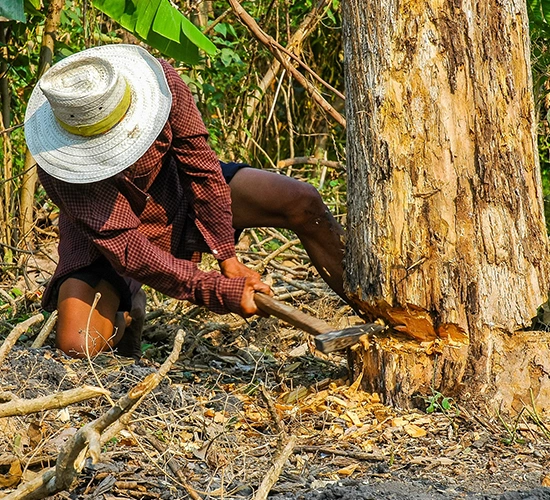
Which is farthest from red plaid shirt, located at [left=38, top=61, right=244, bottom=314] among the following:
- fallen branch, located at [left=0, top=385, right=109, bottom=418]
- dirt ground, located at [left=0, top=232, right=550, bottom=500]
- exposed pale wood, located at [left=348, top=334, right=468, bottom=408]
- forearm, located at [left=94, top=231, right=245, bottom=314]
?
fallen branch, located at [left=0, top=385, right=109, bottom=418]

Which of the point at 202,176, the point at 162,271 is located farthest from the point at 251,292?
the point at 202,176

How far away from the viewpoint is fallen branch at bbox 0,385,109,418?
2.14 metres

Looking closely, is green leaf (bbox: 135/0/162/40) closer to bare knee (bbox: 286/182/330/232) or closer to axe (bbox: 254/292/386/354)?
bare knee (bbox: 286/182/330/232)

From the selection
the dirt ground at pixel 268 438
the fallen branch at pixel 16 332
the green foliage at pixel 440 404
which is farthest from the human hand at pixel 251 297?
the fallen branch at pixel 16 332

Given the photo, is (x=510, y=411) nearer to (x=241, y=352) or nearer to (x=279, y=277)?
(x=241, y=352)

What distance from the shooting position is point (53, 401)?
2182mm

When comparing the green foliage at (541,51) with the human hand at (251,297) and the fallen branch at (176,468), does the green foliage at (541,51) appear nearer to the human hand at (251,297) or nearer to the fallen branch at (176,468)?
the human hand at (251,297)

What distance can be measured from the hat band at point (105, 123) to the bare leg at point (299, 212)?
75 cm

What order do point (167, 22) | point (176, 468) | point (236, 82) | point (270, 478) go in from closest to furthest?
1. point (270, 478)
2. point (176, 468)
3. point (167, 22)
4. point (236, 82)

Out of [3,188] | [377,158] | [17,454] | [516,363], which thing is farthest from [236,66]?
[17,454]

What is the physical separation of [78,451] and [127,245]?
157 centimetres

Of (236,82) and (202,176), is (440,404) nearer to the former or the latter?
(202,176)

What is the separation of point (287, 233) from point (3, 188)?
6.56 feet

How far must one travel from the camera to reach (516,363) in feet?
10.1
